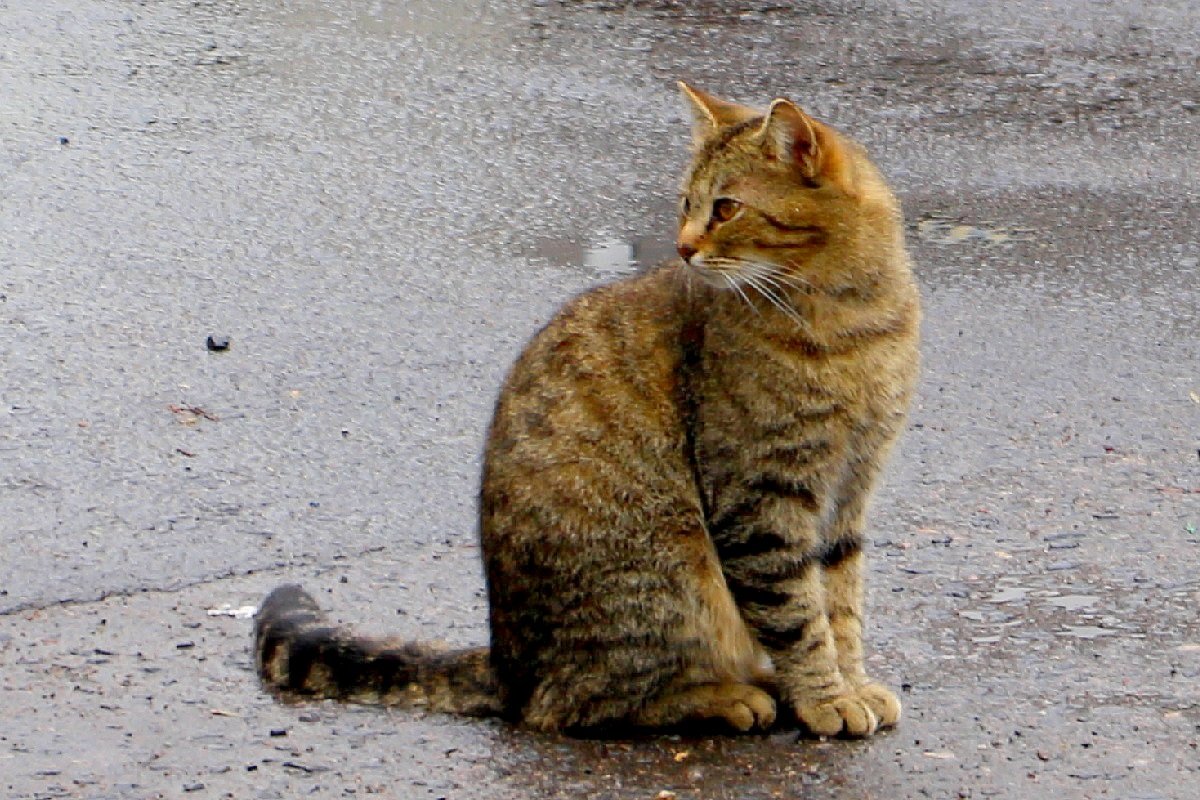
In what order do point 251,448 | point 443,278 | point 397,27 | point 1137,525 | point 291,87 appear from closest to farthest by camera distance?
point 1137,525 < point 251,448 < point 443,278 < point 291,87 < point 397,27

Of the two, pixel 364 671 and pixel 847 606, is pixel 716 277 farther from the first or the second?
pixel 364 671

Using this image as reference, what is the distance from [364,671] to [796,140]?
142cm

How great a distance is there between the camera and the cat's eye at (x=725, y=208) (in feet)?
13.2

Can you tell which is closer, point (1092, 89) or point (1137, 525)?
point (1137, 525)

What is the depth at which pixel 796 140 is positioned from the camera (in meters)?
3.97

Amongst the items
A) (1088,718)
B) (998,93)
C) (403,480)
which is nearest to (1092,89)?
(998,93)

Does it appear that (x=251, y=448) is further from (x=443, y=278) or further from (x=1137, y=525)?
(x=1137, y=525)

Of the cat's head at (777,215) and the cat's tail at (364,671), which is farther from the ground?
the cat's head at (777,215)

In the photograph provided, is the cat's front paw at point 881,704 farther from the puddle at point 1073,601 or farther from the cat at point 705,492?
the puddle at point 1073,601

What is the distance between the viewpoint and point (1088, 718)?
154 inches

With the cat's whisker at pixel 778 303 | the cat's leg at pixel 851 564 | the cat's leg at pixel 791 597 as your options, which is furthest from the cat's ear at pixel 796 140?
the cat's leg at pixel 791 597

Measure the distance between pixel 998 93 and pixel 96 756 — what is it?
18.4 ft

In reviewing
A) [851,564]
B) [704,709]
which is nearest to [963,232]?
[851,564]

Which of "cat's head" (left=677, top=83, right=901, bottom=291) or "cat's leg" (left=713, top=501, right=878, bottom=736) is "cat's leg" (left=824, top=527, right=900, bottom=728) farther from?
"cat's head" (left=677, top=83, right=901, bottom=291)
